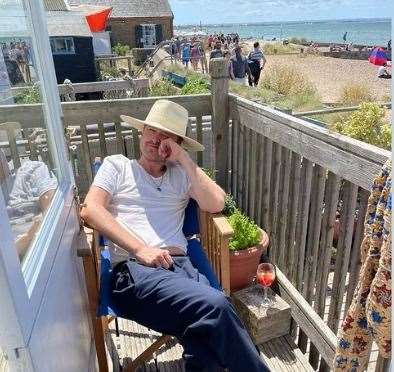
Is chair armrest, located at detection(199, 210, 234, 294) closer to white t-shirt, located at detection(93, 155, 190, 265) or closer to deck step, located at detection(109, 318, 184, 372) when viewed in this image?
white t-shirt, located at detection(93, 155, 190, 265)

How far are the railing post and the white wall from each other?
5.00 feet

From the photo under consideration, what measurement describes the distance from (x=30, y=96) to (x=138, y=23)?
39661 mm

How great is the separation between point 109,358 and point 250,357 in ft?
3.30

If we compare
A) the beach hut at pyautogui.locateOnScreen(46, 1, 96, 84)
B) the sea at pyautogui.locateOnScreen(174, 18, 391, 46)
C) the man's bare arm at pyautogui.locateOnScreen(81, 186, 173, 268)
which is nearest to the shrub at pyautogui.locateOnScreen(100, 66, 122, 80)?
the beach hut at pyautogui.locateOnScreen(46, 1, 96, 84)

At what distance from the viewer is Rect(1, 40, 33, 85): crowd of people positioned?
132 cm

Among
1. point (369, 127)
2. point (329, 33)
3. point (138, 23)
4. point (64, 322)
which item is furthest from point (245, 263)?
point (329, 33)

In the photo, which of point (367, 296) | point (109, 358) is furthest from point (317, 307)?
point (109, 358)

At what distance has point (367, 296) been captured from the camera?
146 cm

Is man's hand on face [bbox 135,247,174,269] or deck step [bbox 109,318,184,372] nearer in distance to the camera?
Answer: man's hand on face [bbox 135,247,174,269]

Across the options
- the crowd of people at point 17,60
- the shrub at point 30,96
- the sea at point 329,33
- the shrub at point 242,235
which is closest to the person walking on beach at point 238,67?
the shrub at point 242,235

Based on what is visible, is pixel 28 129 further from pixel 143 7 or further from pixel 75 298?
pixel 143 7

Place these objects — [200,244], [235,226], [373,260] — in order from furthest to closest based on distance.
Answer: [235,226] → [200,244] → [373,260]

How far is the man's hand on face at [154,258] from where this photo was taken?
2.07 meters

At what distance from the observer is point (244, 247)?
9.12ft
